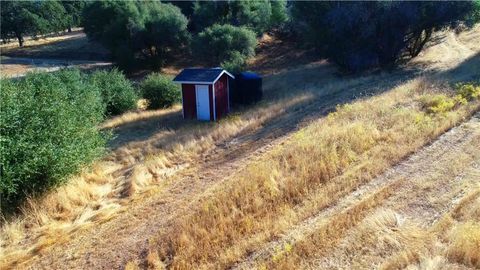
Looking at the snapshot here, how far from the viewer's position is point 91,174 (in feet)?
37.0

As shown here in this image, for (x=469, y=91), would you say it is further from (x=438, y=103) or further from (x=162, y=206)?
(x=162, y=206)

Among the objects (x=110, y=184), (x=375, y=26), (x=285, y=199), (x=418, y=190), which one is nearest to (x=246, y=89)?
(x=375, y=26)

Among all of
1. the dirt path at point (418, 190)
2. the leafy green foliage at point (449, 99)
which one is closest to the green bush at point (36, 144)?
the dirt path at point (418, 190)

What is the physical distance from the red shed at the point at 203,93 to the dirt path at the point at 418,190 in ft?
34.7

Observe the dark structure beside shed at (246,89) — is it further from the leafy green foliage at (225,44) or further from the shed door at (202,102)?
the leafy green foliage at (225,44)

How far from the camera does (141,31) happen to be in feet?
119

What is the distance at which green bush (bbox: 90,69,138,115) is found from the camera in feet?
72.9

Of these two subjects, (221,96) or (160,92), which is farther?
(160,92)

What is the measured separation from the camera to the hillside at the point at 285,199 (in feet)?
20.9

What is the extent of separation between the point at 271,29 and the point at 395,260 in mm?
39369

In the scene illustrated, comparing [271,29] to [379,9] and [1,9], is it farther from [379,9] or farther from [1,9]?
[1,9]

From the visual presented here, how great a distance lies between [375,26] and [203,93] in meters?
9.74

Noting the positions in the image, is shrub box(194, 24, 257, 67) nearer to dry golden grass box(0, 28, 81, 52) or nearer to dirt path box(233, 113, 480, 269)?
dirt path box(233, 113, 480, 269)

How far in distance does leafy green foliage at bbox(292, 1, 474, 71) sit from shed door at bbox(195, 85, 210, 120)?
837 cm
